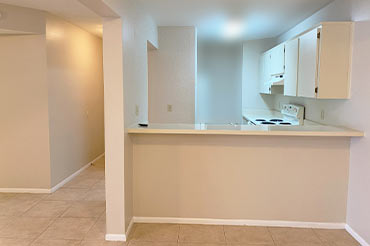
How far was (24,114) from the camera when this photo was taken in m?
4.24

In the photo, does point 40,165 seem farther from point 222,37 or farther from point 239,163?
point 222,37

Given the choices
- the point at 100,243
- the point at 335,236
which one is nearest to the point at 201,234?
the point at 100,243

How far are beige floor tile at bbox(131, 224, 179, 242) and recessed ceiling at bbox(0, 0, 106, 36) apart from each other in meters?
2.34

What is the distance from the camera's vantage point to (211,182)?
330 cm

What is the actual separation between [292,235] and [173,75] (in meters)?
2.84

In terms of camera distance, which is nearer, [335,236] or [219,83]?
[335,236]

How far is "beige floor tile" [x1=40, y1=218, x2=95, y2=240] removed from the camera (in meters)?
3.08

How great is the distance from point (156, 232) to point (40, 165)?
207 centimetres

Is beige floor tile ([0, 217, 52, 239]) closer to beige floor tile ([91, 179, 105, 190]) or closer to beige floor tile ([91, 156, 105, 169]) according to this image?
beige floor tile ([91, 179, 105, 190])

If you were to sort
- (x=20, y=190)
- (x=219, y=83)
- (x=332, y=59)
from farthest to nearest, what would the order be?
(x=219, y=83) < (x=20, y=190) < (x=332, y=59)

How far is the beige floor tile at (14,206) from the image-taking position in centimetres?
365

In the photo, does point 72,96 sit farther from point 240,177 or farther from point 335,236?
point 335,236

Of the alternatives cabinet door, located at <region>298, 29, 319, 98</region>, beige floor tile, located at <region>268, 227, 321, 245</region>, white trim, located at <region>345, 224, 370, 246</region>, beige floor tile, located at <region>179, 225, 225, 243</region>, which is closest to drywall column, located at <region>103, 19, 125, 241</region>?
beige floor tile, located at <region>179, 225, 225, 243</region>

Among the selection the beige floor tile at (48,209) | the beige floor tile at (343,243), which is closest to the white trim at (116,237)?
the beige floor tile at (48,209)
